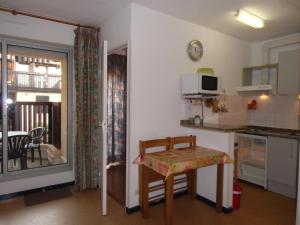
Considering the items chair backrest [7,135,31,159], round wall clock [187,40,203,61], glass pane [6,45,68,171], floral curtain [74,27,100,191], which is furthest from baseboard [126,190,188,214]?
round wall clock [187,40,203,61]

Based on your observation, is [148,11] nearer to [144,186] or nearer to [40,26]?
[40,26]

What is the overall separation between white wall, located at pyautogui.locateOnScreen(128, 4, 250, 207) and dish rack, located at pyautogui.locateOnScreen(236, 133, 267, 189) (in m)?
1.32

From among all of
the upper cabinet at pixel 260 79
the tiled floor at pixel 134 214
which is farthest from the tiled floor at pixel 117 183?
the upper cabinet at pixel 260 79

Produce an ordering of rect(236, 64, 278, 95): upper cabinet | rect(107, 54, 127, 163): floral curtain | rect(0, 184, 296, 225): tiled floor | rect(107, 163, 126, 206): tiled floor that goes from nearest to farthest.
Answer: rect(0, 184, 296, 225): tiled floor, rect(107, 163, 126, 206): tiled floor, rect(107, 54, 127, 163): floral curtain, rect(236, 64, 278, 95): upper cabinet

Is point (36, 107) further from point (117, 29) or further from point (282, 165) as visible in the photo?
point (282, 165)

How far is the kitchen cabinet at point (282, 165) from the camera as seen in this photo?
2875 mm

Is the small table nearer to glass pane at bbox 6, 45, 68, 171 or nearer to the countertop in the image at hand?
the countertop

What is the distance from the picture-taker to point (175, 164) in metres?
2.02

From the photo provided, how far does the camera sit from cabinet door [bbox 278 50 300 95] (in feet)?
10.1

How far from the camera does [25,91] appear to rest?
3.00m

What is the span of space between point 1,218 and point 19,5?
2.48m

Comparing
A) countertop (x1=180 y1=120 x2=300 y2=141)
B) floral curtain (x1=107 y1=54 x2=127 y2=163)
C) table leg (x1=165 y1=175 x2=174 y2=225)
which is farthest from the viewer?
floral curtain (x1=107 y1=54 x2=127 y2=163)

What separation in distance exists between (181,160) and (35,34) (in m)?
2.50

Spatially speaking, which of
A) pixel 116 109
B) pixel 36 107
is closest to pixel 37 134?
pixel 36 107
